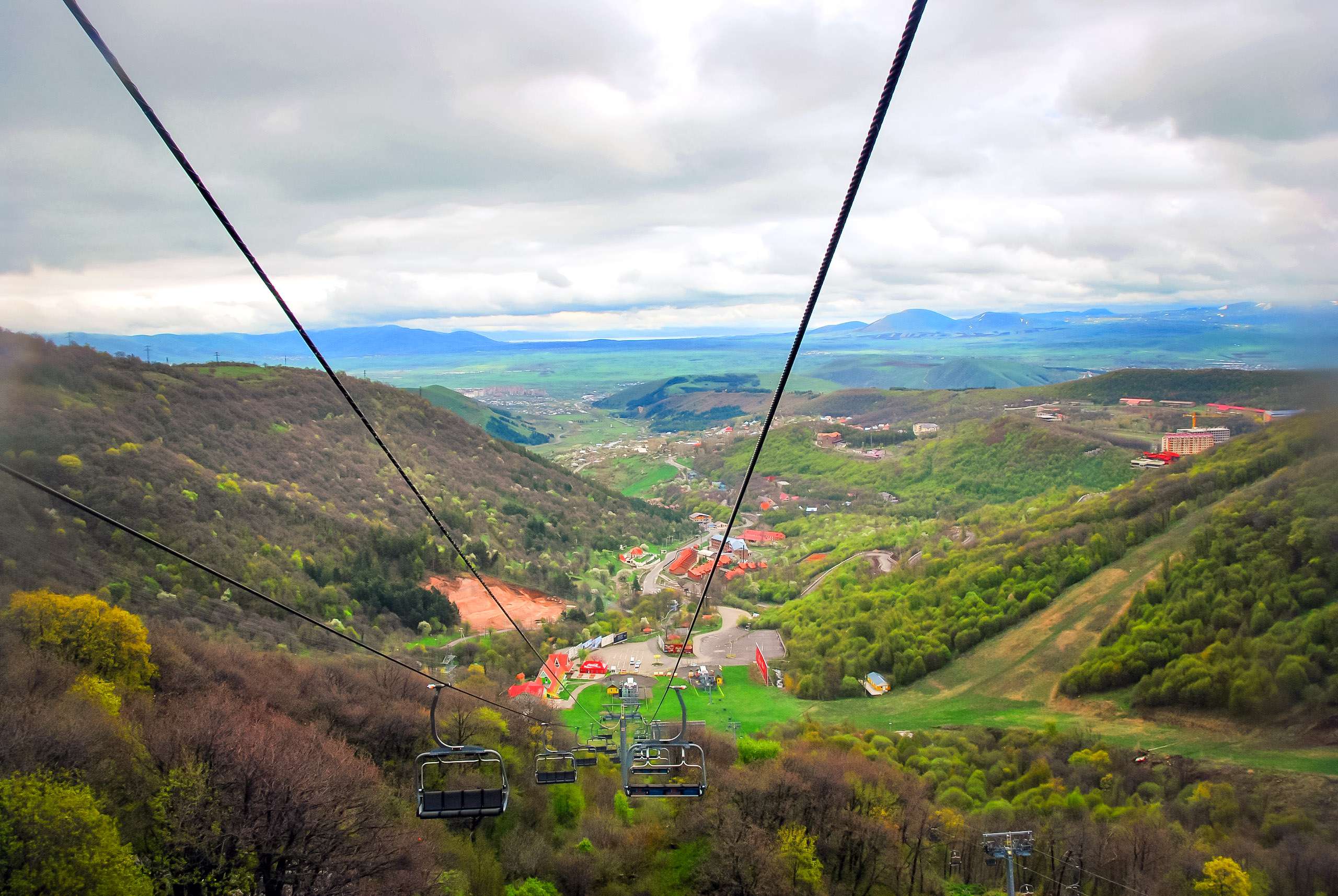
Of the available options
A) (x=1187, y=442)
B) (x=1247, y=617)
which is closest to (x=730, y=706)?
(x=1247, y=617)

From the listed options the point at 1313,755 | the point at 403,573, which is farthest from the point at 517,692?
the point at 1313,755

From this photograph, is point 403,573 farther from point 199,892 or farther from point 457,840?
point 199,892

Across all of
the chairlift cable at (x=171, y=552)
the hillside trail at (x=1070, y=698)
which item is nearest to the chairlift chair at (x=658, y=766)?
the chairlift cable at (x=171, y=552)

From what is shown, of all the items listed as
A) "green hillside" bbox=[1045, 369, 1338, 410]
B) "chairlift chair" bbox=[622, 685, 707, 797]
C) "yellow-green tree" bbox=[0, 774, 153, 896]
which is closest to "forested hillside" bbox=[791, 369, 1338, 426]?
"green hillside" bbox=[1045, 369, 1338, 410]

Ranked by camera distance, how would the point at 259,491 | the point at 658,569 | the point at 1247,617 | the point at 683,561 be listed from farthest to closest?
the point at 683,561 < the point at 658,569 < the point at 259,491 < the point at 1247,617

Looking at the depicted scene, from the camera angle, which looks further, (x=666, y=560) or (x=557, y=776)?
(x=666, y=560)

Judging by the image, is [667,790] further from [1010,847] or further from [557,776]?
[1010,847]
